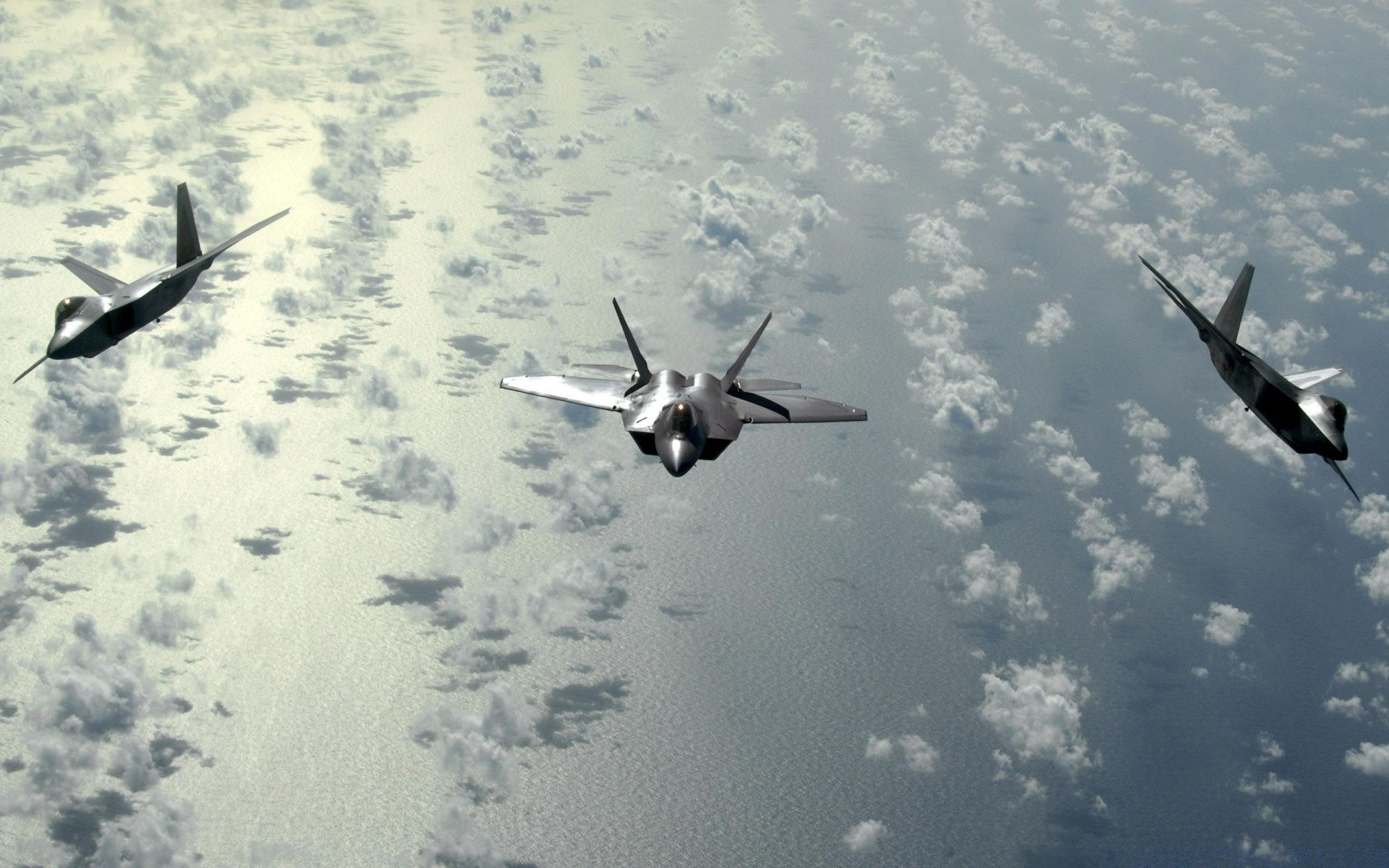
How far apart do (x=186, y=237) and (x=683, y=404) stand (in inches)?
1451

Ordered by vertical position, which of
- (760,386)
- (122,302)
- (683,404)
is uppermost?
(683,404)

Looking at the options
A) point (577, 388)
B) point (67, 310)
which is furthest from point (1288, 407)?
point (67, 310)

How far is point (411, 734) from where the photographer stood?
608 feet

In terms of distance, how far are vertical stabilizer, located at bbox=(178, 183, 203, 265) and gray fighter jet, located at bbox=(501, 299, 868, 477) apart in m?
24.6

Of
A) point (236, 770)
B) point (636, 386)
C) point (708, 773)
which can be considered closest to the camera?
point (636, 386)

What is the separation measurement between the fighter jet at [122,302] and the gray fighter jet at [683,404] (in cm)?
2000

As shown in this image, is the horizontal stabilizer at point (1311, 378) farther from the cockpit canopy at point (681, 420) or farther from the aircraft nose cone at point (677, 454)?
the cockpit canopy at point (681, 420)

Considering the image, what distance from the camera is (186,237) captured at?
58.8 m

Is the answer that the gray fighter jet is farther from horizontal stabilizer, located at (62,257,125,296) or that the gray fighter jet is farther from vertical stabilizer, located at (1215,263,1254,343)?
horizontal stabilizer, located at (62,257,125,296)

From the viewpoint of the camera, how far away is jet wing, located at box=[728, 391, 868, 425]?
162ft

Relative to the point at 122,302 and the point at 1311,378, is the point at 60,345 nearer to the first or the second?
the point at 122,302

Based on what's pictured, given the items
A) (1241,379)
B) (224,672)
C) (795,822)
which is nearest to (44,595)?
(224,672)

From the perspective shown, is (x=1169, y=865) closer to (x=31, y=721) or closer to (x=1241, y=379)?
(x=1241, y=379)

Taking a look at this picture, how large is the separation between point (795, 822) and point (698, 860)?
22.7 metres
